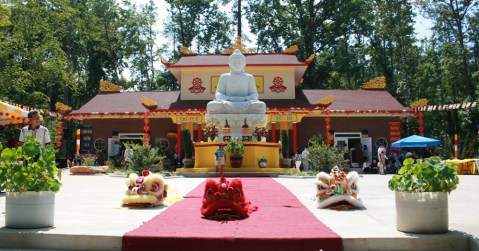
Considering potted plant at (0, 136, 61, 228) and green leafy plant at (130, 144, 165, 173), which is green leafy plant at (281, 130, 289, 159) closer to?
green leafy plant at (130, 144, 165, 173)

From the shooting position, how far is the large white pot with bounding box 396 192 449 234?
506 cm

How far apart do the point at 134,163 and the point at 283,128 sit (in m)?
8.27

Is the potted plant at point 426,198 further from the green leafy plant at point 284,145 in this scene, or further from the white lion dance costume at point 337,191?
the green leafy plant at point 284,145

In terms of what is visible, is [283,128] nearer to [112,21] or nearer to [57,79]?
[57,79]

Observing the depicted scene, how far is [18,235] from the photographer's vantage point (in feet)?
16.8

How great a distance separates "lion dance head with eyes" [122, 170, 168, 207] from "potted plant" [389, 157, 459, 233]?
391 centimetres

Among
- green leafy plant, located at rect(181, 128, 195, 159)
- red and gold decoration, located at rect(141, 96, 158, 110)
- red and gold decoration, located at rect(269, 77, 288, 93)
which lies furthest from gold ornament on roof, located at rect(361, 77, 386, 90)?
green leafy plant, located at rect(181, 128, 195, 159)

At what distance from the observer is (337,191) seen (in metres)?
7.58

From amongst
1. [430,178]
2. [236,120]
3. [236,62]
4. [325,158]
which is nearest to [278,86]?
[236,62]

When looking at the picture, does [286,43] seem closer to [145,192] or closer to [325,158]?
[325,158]

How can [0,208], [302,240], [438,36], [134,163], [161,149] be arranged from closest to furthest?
1. [302,240]
2. [0,208]
3. [134,163]
4. [161,149]
5. [438,36]

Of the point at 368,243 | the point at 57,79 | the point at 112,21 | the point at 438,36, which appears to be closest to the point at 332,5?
the point at 438,36

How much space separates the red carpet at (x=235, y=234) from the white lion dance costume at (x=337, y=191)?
1015 millimetres

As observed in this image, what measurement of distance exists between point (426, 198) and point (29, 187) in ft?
14.1
